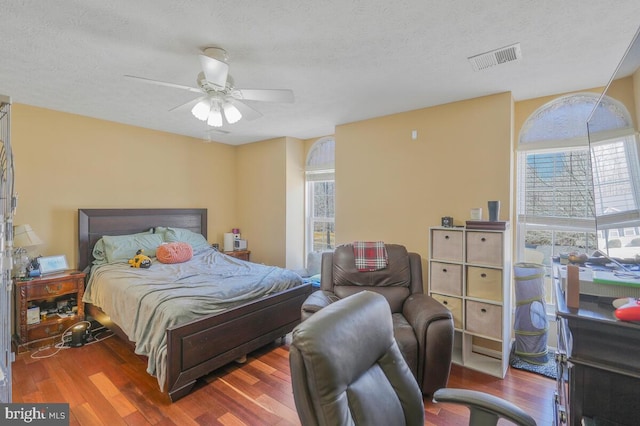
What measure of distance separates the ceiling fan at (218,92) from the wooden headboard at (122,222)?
2316mm

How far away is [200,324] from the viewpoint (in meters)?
2.28

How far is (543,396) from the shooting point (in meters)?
2.23

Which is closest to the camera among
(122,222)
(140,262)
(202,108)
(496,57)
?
(496,57)

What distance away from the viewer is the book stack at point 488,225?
8.20 feet

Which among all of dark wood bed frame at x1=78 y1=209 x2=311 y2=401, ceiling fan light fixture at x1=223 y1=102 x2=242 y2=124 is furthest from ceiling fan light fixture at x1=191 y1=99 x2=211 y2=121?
dark wood bed frame at x1=78 y1=209 x2=311 y2=401

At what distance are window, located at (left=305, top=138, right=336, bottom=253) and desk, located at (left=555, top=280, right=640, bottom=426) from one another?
3505 mm

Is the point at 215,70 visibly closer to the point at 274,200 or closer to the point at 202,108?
the point at 202,108

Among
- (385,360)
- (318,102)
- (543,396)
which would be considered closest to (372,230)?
(318,102)

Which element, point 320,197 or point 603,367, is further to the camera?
point 320,197

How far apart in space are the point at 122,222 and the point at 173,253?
88cm

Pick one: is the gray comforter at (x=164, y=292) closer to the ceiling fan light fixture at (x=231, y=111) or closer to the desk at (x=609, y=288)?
the ceiling fan light fixture at (x=231, y=111)

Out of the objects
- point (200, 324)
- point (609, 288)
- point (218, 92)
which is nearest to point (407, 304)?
point (609, 288)

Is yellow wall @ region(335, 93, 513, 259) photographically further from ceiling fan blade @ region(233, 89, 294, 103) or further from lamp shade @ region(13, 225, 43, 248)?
lamp shade @ region(13, 225, 43, 248)

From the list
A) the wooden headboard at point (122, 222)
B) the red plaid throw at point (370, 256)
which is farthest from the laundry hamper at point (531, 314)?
the wooden headboard at point (122, 222)
